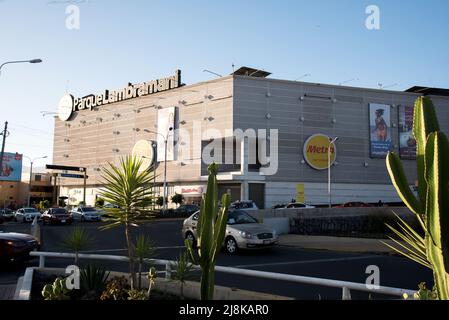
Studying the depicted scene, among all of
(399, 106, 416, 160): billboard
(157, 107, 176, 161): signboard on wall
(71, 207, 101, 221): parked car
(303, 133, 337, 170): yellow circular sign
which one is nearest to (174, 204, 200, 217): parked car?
(71, 207, 101, 221): parked car

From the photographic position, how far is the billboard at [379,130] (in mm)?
65000

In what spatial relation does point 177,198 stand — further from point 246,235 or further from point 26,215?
point 246,235

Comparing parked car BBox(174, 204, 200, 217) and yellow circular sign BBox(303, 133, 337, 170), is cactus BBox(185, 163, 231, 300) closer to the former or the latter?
parked car BBox(174, 204, 200, 217)

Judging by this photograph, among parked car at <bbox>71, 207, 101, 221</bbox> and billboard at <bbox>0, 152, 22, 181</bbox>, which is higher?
billboard at <bbox>0, 152, 22, 181</bbox>

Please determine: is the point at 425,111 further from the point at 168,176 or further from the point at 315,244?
the point at 168,176

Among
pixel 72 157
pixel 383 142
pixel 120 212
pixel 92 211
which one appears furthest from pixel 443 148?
pixel 72 157

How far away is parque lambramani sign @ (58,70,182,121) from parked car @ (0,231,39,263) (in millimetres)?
60087

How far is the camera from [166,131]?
7000 centimetres

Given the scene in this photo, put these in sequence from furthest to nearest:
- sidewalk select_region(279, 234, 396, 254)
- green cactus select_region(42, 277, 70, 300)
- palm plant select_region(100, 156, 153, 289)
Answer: sidewalk select_region(279, 234, 396, 254)
palm plant select_region(100, 156, 153, 289)
green cactus select_region(42, 277, 70, 300)

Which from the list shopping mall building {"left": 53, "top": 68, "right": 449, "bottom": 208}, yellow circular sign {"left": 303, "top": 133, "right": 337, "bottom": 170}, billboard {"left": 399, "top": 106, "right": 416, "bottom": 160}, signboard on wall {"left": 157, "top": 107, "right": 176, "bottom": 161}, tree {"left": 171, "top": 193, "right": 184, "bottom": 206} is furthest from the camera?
signboard on wall {"left": 157, "top": 107, "right": 176, "bottom": 161}

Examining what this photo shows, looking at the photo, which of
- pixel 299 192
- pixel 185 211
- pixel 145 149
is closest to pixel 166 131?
pixel 145 149

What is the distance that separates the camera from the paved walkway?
7.09 metres

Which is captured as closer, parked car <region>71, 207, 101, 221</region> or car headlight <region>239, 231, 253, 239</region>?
car headlight <region>239, 231, 253, 239</region>

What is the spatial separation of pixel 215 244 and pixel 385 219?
23.2 m
